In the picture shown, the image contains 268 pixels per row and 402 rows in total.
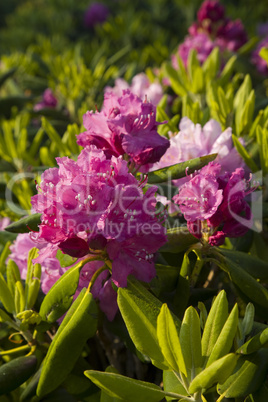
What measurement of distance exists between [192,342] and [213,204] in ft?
0.98

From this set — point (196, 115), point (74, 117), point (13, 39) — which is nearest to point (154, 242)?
point (196, 115)

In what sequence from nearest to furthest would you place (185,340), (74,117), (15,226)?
(185,340) < (15,226) < (74,117)

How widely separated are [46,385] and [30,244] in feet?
1.27

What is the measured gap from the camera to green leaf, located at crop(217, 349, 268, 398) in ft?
2.87

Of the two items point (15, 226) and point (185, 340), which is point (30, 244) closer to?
point (15, 226)

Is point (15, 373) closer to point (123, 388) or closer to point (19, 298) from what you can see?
point (19, 298)

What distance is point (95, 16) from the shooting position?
5918 mm

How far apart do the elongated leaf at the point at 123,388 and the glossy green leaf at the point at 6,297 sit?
388mm

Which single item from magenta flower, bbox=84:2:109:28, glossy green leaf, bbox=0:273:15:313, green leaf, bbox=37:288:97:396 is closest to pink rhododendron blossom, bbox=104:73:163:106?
glossy green leaf, bbox=0:273:15:313

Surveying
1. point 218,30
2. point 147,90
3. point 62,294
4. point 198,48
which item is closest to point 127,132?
point 62,294

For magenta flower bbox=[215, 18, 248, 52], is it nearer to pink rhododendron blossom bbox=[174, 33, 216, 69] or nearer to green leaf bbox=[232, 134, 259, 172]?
pink rhododendron blossom bbox=[174, 33, 216, 69]

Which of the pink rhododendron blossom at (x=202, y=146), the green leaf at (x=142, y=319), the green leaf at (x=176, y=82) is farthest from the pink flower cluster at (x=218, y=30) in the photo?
the green leaf at (x=142, y=319)

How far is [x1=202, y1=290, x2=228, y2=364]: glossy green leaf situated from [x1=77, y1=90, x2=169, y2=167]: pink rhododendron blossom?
0.39 m

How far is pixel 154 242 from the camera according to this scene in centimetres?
97
